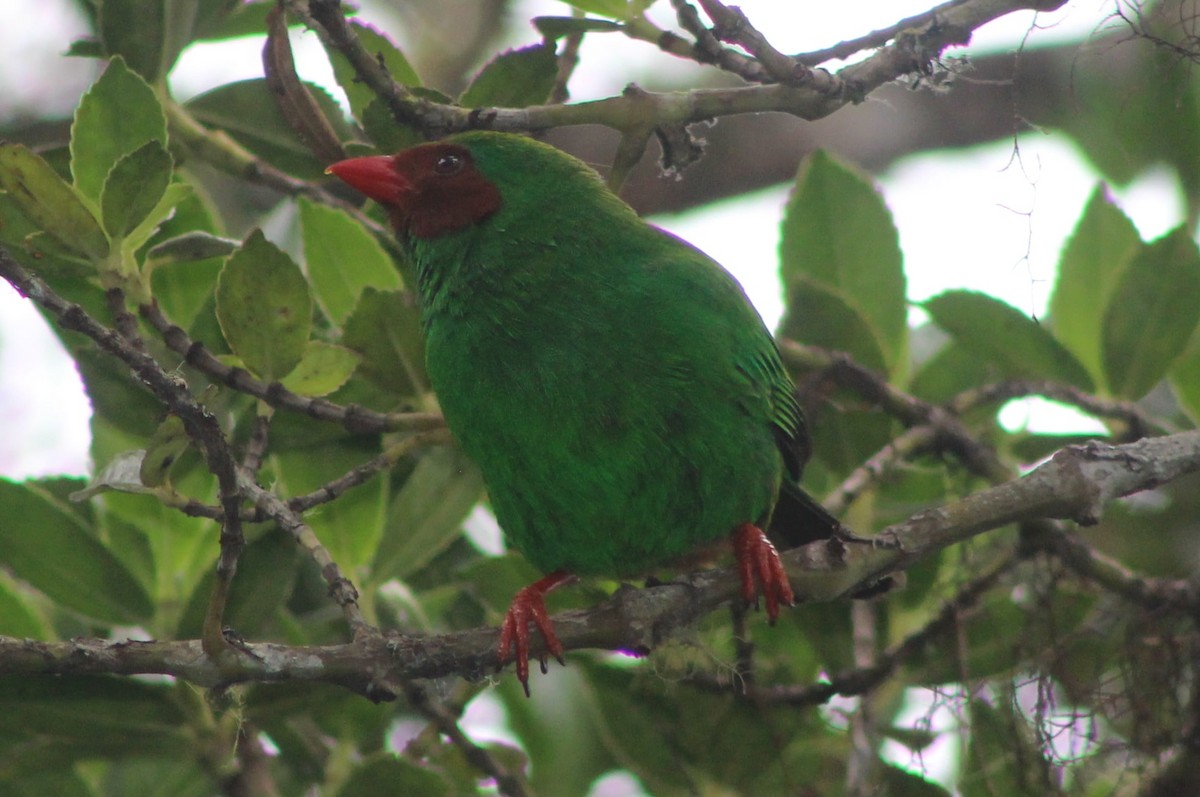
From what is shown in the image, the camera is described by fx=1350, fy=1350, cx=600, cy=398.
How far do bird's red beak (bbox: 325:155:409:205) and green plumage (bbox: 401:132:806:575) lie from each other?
214mm

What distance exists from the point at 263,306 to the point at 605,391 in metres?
0.79

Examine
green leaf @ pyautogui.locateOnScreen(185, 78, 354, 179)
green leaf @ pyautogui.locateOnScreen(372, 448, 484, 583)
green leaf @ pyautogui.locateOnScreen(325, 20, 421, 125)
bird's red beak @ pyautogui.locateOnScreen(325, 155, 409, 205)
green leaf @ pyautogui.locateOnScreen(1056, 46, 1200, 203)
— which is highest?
green leaf @ pyautogui.locateOnScreen(1056, 46, 1200, 203)

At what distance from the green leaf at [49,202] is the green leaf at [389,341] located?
613 millimetres

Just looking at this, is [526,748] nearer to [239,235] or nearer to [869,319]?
[869,319]

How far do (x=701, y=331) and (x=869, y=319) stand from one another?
0.88 meters

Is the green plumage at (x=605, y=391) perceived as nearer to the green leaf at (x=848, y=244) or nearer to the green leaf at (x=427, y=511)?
the green leaf at (x=427, y=511)

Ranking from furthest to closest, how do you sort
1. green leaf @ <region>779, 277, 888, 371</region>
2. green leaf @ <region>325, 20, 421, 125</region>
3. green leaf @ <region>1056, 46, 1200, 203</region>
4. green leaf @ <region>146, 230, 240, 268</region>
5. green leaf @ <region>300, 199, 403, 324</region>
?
green leaf @ <region>1056, 46, 1200, 203</region>
green leaf @ <region>779, 277, 888, 371</region>
green leaf @ <region>300, 199, 403, 324</region>
green leaf @ <region>325, 20, 421, 125</region>
green leaf @ <region>146, 230, 240, 268</region>

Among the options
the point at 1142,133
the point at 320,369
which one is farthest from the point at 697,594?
the point at 1142,133

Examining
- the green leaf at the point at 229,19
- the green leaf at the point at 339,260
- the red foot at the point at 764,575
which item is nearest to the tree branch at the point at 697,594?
the red foot at the point at 764,575

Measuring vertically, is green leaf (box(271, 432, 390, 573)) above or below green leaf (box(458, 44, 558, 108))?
below

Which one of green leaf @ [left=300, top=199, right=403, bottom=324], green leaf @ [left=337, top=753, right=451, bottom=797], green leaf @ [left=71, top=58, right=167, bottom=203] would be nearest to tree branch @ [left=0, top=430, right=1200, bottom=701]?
green leaf @ [left=337, top=753, right=451, bottom=797]

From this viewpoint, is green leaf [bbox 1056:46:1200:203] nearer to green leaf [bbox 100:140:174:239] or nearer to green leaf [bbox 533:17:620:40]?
green leaf [bbox 533:17:620:40]

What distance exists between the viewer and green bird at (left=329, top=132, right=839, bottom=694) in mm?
3100

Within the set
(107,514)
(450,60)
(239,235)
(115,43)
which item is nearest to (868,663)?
(107,514)
